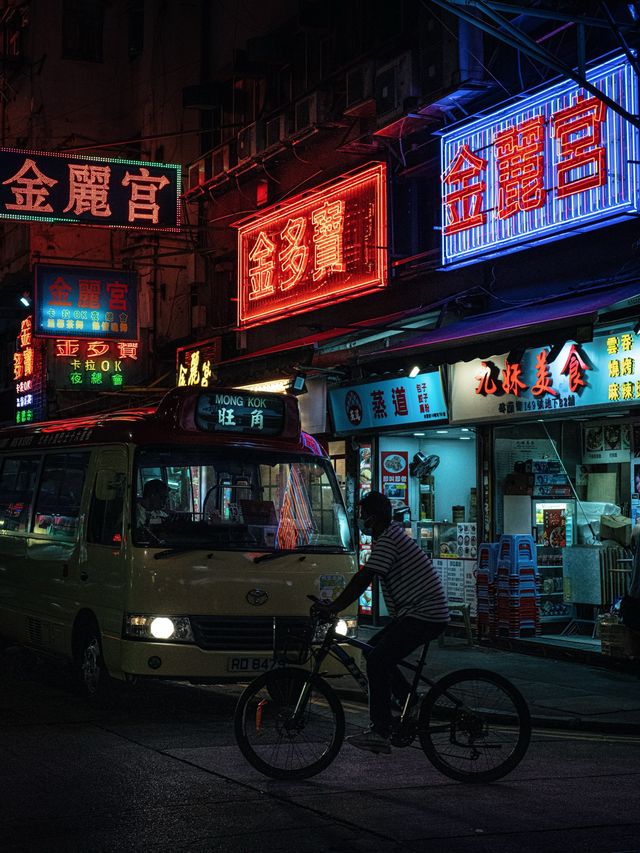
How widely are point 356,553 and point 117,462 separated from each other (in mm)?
2398

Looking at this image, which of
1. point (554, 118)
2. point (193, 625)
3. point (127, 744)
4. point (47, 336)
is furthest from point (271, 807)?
point (47, 336)

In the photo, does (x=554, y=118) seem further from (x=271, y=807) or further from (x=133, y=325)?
(x=133, y=325)

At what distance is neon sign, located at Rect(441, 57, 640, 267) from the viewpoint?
1291cm

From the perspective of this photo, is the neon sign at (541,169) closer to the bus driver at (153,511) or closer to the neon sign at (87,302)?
the bus driver at (153,511)

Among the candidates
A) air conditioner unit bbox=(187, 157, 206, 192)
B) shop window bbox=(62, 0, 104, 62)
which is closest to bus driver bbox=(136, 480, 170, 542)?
air conditioner unit bbox=(187, 157, 206, 192)

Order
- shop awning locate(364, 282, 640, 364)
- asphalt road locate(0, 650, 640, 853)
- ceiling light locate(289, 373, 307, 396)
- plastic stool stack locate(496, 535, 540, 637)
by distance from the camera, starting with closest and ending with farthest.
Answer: asphalt road locate(0, 650, 640, 853), shop awning locate(364, 282, 640, 364), plastic stool stack locate(496, 535, 540, 637), ceiling light locate(289, 373, 307, 396)

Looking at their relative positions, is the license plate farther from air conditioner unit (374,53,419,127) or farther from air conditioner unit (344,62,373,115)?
air conditioner unit (344,62,373,115)

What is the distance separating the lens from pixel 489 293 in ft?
52.3

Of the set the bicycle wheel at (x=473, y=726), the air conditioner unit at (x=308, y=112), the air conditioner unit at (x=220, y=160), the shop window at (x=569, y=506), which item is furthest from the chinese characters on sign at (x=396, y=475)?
the bicycle wheel at (x=473, y=726)

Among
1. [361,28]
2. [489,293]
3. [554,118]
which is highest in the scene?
[361,28]

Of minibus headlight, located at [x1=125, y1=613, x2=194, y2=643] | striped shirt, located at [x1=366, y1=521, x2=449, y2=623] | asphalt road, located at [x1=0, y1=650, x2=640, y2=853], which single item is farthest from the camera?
minibus headlight, located at [x1=125, y1=613, x2=194, y2=643]

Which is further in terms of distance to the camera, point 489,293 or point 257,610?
point 489,293

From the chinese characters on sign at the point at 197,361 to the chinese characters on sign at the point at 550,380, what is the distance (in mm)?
8111

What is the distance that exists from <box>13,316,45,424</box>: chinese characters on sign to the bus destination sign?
1805 cm
